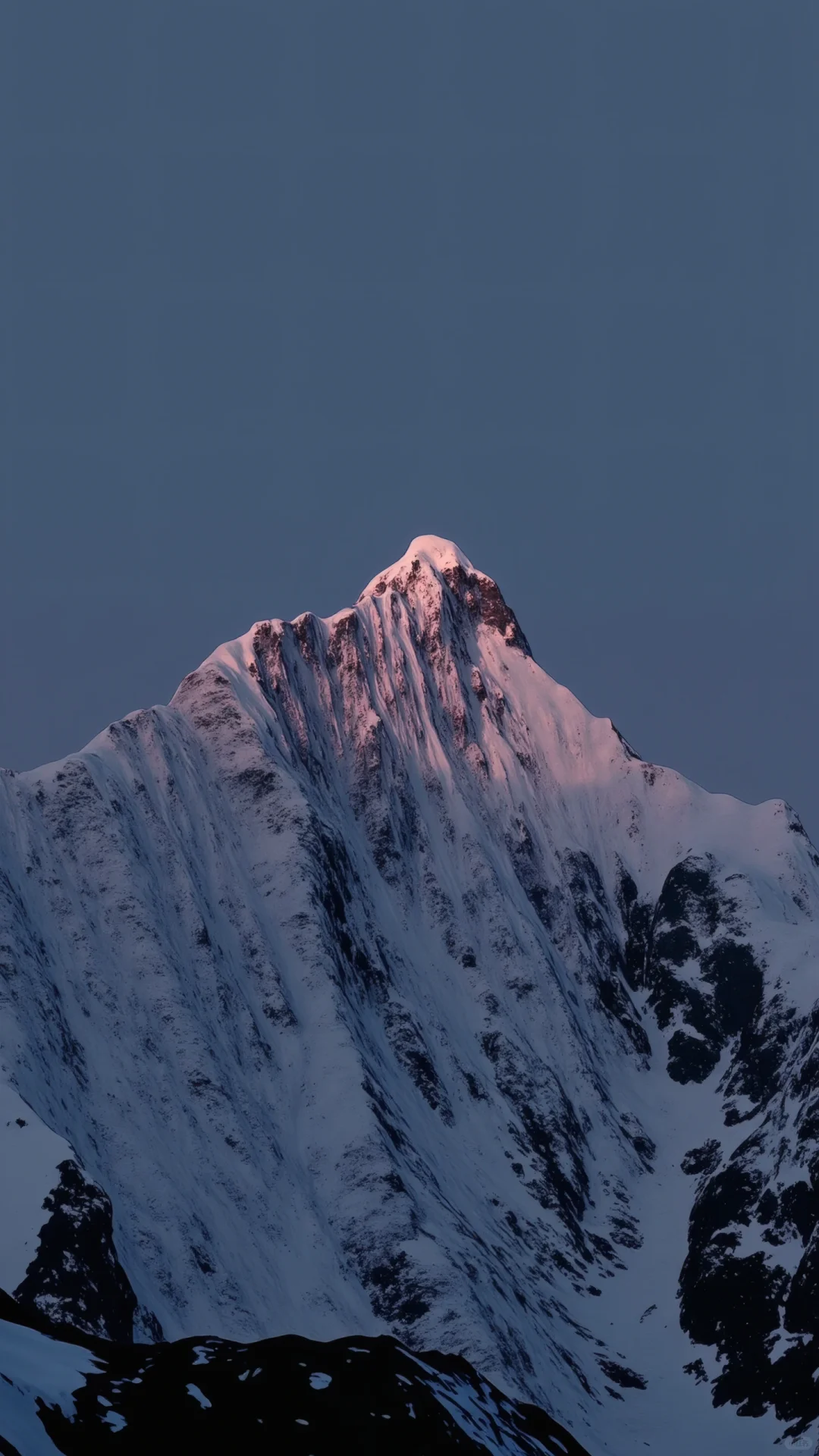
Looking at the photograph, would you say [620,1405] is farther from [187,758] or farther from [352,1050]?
[187,758]

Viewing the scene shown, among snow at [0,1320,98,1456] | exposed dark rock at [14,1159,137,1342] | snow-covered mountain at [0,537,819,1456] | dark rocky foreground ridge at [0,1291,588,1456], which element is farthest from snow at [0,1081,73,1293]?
snow at [0,1320,98,1456]

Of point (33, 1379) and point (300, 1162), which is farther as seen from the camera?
point (300, 1162)

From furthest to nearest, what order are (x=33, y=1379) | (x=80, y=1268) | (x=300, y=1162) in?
1. (x=300, y=1162)
2. (x=80, y=1268)
3. (x=33, y=1379)

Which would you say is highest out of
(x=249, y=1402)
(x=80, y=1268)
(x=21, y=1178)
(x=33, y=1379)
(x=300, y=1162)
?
(x=300, y=1162)

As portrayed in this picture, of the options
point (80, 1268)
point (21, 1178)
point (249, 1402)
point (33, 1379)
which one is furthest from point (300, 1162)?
point (33, 1379)

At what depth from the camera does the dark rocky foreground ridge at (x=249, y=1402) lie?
2039 inches

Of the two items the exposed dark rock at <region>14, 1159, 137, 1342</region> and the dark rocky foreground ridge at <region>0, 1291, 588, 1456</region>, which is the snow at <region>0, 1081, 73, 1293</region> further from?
the dark rocky foreground ridge at <region>0, 1291, 588, 1456</region>

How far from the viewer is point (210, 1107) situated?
557 ft

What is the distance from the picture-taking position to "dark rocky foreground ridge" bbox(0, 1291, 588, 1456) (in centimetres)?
5178

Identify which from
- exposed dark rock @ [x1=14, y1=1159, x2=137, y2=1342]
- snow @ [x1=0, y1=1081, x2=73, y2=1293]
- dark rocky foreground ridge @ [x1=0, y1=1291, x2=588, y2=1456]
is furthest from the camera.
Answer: snow @ [x1=0, y1=1081, x2=73, y2=1293]

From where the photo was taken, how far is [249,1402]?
5625cm

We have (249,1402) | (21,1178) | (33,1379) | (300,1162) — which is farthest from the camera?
(300,1162)

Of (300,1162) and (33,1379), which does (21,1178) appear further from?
(33,1379)

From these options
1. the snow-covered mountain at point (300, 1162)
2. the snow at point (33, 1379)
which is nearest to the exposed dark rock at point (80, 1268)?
the snow-covered mountain at point (300, 1162)
